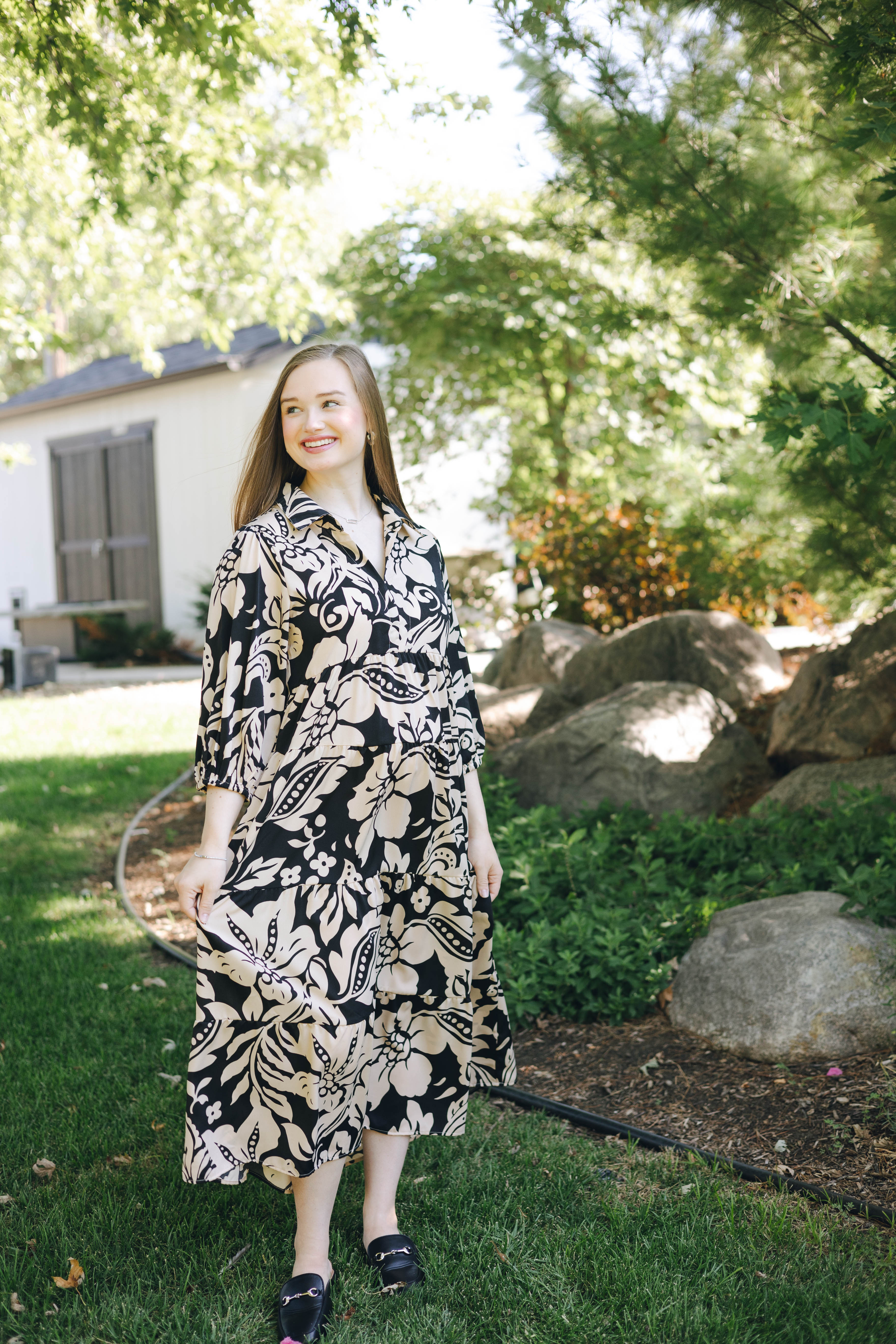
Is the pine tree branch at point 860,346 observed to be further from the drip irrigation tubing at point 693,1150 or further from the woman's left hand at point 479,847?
the drip irrigation tubing at point 693,1150

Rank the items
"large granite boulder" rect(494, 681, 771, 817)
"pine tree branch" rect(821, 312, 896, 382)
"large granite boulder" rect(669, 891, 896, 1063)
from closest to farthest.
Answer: "large granite boulder" rect(669, 891, 896, 1063)
"pine tree branch" rect(821, 312, 896, 382)
"large granite boulder" rect(494, 681, 771, 817)

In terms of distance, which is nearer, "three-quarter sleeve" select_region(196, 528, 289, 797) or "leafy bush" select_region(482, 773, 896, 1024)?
"three-quarter sleeve" select_region(196, 528, 289, 797)

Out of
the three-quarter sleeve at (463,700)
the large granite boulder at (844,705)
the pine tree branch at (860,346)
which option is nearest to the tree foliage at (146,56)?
the pine tree branch at (860,346)

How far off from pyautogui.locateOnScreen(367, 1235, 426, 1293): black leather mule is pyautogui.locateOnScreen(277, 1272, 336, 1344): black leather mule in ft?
0.37

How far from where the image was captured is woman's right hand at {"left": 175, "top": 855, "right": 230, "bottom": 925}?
1.79 m

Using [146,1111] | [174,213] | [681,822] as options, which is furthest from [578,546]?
[146,1111]

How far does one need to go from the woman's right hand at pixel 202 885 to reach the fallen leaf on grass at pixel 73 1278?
0.77m

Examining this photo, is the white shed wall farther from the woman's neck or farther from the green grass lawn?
the woman's neck

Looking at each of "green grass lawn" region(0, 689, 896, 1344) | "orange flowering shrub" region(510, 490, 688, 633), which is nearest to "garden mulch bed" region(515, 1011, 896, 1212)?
"green grass lawn" region(0, 689, 896, 1344)

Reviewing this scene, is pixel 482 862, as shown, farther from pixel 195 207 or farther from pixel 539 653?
pixel 195 207

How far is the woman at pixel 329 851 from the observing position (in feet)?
5.95

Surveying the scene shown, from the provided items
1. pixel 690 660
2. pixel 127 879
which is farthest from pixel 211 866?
pixel 690 660

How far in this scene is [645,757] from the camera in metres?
4.30

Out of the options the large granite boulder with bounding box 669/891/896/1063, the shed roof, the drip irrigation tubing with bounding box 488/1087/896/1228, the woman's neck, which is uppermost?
the shed roof
